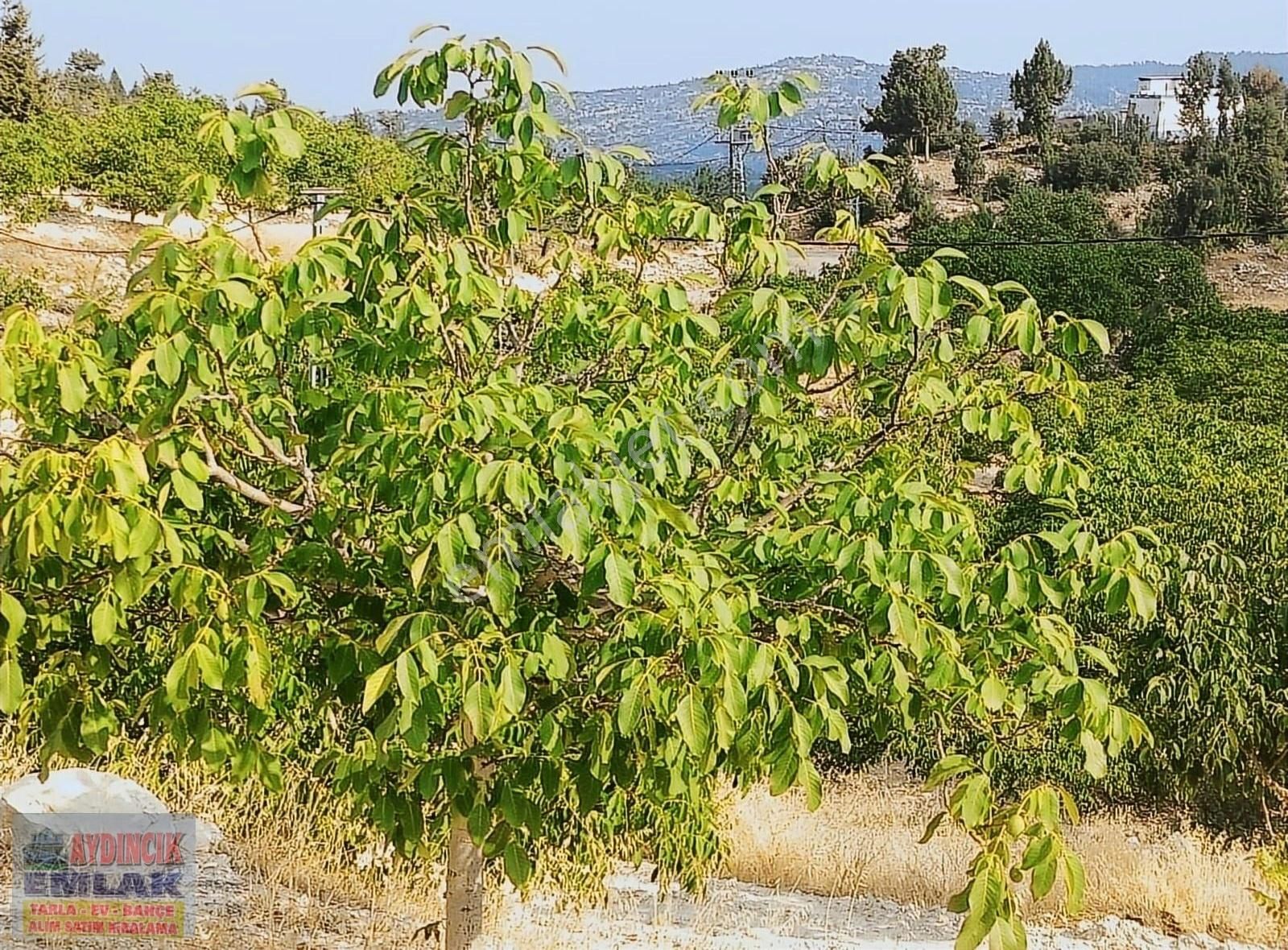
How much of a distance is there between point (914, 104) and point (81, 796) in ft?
130

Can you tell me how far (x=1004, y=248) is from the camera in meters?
26.5

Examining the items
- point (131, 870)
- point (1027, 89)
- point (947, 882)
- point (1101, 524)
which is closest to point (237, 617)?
point (131, 870)

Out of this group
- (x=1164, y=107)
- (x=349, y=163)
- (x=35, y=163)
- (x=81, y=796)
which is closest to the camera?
(x=81, y=796)

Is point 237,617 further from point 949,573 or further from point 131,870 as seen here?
point 131,870

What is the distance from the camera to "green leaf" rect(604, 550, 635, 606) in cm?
169

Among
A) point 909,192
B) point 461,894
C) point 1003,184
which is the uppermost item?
point 1003,184

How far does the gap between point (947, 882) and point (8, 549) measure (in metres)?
3.68

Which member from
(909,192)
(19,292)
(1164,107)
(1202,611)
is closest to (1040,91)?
(1164,107)

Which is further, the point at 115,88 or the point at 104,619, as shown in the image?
the point at 115,88

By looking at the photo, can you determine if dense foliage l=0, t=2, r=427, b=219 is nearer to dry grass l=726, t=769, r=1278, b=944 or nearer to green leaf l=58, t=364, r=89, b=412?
dry grass l=726, t=769, r=1278, b=944

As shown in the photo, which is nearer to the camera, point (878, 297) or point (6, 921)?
point (878, 297)

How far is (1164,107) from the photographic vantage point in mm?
42500

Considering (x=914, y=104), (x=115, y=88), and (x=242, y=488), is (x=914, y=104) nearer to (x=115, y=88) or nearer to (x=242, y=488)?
(x=115, y=88)

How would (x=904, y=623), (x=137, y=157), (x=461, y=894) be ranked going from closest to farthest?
(x=904, y=623) → (x=461, y=894) → (x=137, y=157)
